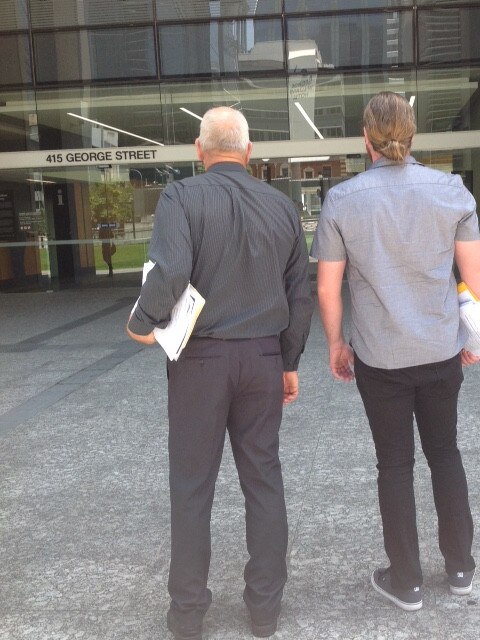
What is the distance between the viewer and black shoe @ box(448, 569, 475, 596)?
118 inches

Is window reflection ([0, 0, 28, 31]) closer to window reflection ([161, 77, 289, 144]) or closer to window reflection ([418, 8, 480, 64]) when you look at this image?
window reflection ([161, 77, 289, 144])

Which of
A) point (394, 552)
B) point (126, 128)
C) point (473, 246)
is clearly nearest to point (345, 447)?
point (394, 552)

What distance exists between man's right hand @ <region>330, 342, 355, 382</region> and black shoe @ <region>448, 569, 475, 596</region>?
87 centimetres

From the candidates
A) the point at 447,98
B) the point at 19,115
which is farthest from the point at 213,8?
the point at 447,98

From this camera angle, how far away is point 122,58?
50.4ft

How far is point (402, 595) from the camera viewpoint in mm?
2918

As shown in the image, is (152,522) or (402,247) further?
(152,522)

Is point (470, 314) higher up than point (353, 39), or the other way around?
point (353, 39)

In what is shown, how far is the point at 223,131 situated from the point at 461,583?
194 cm

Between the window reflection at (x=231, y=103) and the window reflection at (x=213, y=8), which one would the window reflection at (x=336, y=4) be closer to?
the window reflection at (x=213, y=8)

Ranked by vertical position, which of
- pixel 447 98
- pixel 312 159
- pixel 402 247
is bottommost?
pixel 402 247

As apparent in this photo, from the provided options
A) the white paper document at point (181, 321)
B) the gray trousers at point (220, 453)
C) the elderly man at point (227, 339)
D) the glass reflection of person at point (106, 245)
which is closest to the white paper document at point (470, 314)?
the elderly man at point (227, 339)

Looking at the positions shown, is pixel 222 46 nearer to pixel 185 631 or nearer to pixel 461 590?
pixel 461 590

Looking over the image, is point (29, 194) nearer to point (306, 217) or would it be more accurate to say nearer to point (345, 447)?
point (306, 217)
